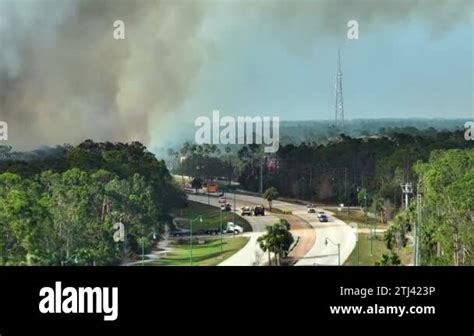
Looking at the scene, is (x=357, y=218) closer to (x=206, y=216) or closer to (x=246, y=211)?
(x=246, y=211)

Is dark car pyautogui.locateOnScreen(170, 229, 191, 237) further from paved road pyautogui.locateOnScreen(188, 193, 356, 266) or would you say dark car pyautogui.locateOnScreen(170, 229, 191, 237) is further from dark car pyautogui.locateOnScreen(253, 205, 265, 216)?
dark car pyautogui.locateOnScreen(253, 205, 265, 216)

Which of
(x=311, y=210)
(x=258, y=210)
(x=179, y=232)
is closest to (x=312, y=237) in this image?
(x=311, y=210)

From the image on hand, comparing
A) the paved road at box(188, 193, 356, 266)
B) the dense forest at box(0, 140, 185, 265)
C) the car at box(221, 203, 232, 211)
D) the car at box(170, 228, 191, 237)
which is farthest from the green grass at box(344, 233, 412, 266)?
the dense forest at box(0, 140, 185, 265)

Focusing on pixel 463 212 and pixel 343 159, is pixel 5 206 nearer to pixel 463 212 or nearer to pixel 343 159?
pixel 343 159
